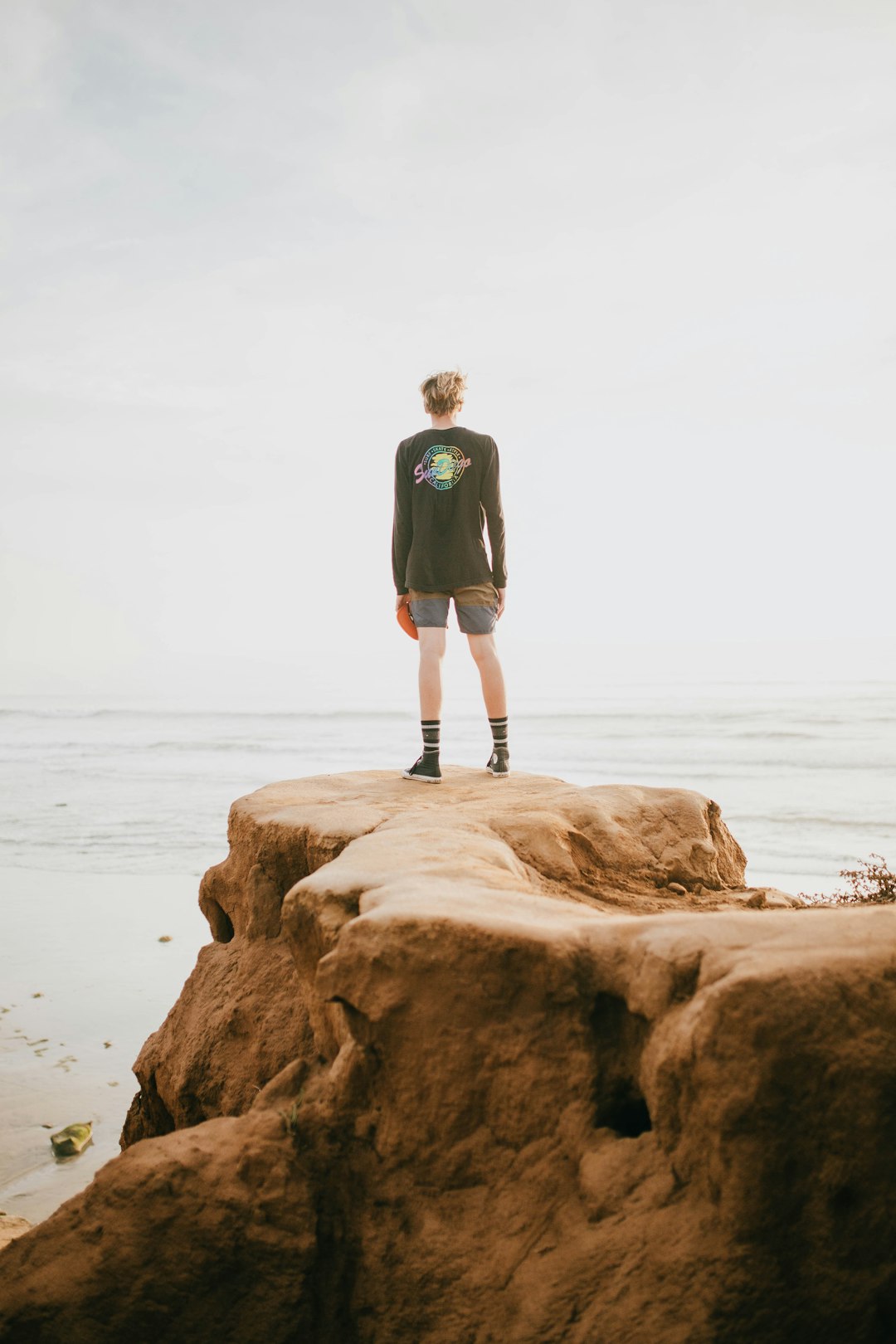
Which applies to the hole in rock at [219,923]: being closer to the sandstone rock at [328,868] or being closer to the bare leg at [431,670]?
the sandstone rock at [328,868]

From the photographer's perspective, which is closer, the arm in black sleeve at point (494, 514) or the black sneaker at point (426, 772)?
the black sneaker at point (426, 772)

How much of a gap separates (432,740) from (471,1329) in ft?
10.8

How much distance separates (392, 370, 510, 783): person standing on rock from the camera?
561 cm

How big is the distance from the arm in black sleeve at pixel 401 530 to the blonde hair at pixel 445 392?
14.1 inches

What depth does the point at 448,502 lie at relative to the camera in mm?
5617

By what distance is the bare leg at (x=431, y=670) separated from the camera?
5.46 meters

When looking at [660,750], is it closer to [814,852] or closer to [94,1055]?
[814,852]

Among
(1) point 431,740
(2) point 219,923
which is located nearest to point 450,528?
(1) point 431,740

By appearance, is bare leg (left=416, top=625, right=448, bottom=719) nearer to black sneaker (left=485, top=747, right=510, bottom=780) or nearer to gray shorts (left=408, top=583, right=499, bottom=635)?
gray shorts (left=408, top=583, right=499, bottom=635)

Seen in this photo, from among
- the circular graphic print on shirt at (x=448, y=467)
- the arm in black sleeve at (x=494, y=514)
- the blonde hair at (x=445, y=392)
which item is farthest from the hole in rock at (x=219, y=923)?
the blonde hair at (x=445, y=392)

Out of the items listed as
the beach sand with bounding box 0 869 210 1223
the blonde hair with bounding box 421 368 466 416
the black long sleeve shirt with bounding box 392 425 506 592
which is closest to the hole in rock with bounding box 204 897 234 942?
the beach sand with bounding box 0 869 210 1223

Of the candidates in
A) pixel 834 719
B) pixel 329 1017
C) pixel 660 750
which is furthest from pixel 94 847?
pixel 834 719

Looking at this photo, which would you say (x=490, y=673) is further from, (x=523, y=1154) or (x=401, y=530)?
(x=523, y=1154)

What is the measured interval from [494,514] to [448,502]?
0.95 ft
